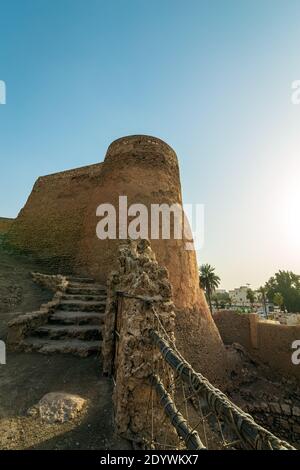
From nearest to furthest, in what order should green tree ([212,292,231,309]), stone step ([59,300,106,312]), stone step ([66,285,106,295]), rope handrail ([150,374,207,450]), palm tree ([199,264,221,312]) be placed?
rope handrail ([150,374,207,450]) < stone step ([59,300,106,312]) < stone step ([66,285,106,295]) < palm tree ([199,264,221,312]) < green tree ([212,292,231,309])

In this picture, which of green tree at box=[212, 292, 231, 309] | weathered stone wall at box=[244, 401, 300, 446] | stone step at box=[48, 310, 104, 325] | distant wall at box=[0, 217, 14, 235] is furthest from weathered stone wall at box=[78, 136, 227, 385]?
green tree at box=[212, 292, 231, 309]

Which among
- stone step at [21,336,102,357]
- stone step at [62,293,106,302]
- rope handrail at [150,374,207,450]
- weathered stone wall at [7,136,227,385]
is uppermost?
weathered stone wall at [7,136,227,385]

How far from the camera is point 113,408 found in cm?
362

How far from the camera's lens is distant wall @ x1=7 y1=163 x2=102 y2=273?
518 inches

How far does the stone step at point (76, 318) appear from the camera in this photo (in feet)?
21.5

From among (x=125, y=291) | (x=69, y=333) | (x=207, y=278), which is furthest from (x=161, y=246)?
(x=207, y=278)

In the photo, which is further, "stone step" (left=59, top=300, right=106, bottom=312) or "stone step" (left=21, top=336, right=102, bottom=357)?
"stone step" (left=59, top=300, right=106, bottom=312)

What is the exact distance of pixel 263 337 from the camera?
15.0 meters

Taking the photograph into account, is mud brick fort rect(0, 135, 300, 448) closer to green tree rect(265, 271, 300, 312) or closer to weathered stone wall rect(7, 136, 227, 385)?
weathered stone wall rect(7, 136, 227, 385)

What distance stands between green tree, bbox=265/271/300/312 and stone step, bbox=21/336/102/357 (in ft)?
137

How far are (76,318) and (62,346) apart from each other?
3.55ft

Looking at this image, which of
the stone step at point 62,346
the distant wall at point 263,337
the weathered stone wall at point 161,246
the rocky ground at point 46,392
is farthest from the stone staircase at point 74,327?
the distant wall at point 263,337
